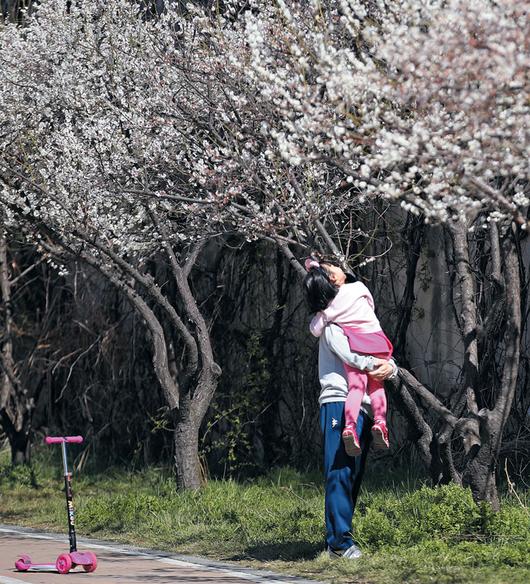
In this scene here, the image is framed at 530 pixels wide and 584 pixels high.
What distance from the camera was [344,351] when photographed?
8562 mm

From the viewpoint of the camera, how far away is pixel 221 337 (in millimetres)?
15469

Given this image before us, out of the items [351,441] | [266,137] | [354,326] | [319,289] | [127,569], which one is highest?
[266,137]

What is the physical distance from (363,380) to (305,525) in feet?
5.94

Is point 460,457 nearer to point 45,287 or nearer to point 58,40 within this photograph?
point 58,40

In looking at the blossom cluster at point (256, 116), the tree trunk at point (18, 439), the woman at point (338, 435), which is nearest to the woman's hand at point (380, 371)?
the woman at point (338, 435)

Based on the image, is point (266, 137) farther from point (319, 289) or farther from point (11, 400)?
point (11, 400)

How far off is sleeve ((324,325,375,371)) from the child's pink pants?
3 cm

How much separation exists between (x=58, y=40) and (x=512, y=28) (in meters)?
7.34

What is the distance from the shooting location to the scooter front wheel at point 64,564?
8875 mm

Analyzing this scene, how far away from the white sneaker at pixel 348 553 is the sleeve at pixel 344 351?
3.99 feet

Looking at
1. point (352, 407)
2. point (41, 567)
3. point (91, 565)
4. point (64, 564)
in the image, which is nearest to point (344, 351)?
point (352, 407)

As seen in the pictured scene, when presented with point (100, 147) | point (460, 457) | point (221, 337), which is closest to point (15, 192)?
point (100, 147)

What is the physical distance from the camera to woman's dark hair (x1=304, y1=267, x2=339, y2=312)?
869 centimetres

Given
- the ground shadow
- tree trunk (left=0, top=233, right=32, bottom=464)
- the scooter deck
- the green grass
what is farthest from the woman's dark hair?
tree trunk (left=0, top=233, right=32, bottom=464)
